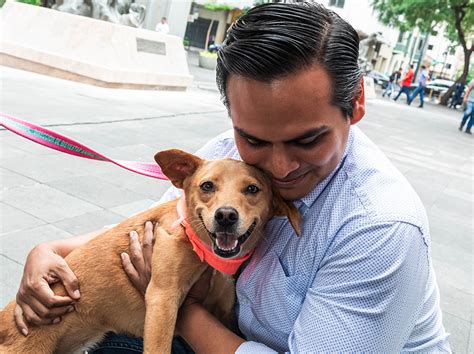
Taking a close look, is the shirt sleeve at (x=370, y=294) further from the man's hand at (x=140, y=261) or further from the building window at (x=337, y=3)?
the building window at (x=337, y=3)

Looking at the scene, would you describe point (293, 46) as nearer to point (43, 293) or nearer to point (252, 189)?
point (252, 189)

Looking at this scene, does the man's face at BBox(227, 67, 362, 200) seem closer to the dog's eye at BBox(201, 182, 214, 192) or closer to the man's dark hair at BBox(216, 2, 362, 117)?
the man's dark hair at BBox(216, 2, 362, 117)

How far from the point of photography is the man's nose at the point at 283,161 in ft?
6.02

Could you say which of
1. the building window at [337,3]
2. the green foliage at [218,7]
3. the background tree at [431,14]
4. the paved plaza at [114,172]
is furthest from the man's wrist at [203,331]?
the green foliage at [218,7]

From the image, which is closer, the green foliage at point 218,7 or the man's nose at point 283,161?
the man's nose at point 283,161

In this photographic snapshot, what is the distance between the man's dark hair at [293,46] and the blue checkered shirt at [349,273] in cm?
30

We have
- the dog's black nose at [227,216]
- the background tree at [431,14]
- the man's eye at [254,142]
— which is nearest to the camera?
the man's eye at [254,142]

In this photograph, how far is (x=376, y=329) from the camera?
65.8 inches

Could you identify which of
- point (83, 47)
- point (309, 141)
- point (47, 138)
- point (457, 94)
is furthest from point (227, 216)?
point (457, 94)

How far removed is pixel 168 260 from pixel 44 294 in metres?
0.55

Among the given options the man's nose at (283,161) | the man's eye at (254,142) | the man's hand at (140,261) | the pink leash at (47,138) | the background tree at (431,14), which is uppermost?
the background tree at (431,14)

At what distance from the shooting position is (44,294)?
2.27 m

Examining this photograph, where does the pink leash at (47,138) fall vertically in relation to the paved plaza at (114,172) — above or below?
above

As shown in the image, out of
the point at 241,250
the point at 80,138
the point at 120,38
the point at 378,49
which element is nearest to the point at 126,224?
the point at 241,250
